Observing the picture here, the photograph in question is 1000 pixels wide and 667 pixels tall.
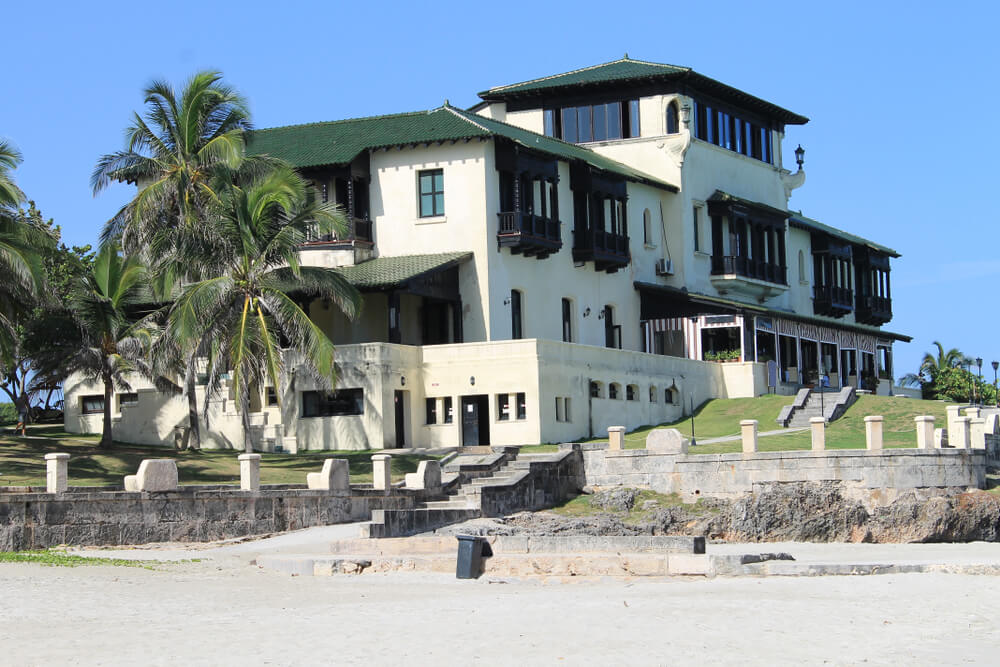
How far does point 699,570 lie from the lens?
75.5 ft

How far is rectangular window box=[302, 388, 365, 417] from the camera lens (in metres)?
47.5

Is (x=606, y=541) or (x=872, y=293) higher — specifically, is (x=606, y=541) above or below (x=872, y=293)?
below

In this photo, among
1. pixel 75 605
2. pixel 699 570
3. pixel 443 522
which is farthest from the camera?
pixel 443 522

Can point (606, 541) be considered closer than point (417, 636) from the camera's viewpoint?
No

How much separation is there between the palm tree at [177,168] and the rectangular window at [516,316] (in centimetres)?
1074

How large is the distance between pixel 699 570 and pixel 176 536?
39.3ft

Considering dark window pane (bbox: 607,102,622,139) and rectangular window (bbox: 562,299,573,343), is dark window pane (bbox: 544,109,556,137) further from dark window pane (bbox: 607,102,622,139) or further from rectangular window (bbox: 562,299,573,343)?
rectangular window (bbox: 562,299,573,343)

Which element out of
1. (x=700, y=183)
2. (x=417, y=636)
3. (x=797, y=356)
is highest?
(x=700, y=183)

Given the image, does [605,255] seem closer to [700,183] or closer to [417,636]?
[700,183]

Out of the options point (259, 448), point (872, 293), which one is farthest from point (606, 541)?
point (872, 293)

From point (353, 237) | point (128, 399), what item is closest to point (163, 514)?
point (128, 399)

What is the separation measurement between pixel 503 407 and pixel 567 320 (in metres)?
8.33

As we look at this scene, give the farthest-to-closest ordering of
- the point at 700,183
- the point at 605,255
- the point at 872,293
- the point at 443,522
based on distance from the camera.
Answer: the point at 872,293 → the point at 700,183 → the point at 605,255 → the point at 443,522

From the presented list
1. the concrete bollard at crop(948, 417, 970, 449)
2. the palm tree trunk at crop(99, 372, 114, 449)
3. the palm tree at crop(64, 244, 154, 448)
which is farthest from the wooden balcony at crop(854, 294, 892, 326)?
the palm tree trunk at crop(99, 372, 114, 449)
